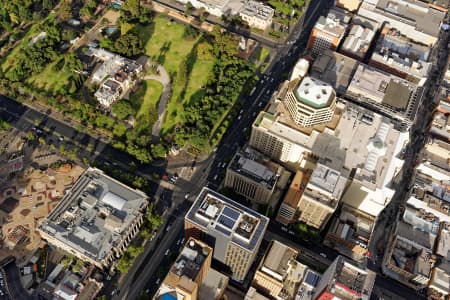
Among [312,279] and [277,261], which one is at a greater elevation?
[312,279]

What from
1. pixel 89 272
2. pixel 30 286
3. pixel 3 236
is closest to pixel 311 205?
pixel 89 272

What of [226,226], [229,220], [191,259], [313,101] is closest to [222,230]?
[226,226]

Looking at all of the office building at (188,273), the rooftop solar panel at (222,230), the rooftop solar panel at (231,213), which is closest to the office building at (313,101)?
the rooftop solar panel at (231,213)

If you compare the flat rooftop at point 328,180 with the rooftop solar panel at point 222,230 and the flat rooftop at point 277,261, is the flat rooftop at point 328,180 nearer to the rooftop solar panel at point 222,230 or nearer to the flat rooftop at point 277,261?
Answer: the flat rooftop at point 277,261

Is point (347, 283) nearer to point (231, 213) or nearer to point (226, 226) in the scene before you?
point (226, 226)

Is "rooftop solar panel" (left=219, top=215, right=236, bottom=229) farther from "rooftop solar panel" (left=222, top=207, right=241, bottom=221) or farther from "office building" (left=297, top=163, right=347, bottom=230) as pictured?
"office building" (left=297, top=163, right=347, bottom=230)

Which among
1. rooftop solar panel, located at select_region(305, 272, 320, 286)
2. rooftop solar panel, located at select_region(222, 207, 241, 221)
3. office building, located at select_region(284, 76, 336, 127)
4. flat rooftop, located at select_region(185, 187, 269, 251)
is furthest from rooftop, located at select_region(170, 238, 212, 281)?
office building, located at select_region(284, 76, 336, 127)
